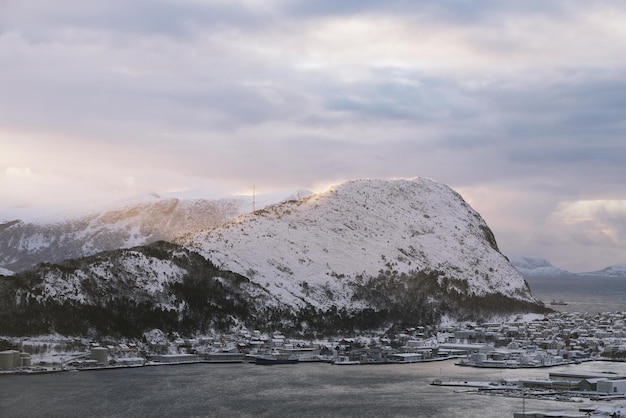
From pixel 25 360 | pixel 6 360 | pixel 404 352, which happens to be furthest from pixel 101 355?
pixel 404 352

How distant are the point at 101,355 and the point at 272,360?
23.4m

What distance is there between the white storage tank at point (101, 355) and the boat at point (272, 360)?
68.5 ft

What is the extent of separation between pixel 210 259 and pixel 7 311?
169ft

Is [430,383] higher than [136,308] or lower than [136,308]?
lower

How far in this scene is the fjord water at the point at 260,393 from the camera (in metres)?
90.9

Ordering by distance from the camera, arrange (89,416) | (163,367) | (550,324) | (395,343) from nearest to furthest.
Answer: (89,416)
(163,367)
(395,343)
(550,324)

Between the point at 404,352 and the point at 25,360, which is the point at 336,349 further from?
the point at 25,360

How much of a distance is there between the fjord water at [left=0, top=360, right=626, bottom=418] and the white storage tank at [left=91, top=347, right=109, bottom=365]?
4.42 metres

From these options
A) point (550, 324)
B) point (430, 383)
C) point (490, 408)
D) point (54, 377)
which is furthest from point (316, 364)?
point (550, 324)

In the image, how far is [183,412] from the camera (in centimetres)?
9056

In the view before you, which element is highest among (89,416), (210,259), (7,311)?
(210,259)

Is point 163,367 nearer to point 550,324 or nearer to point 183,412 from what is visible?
point 183,412

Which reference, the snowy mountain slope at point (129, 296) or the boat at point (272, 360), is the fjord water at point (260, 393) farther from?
the snowy mountain slope at point (129, 296)

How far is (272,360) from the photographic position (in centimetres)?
13550
